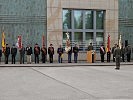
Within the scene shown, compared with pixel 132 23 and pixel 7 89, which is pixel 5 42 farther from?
pixel 7 89

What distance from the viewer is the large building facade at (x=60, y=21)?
3503 centimetres

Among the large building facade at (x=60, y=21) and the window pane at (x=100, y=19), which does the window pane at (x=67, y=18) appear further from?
the window pane at (x=100, y=19)

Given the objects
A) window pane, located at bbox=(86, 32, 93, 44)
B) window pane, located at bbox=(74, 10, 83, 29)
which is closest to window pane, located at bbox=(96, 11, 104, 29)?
window pane, located at bbox=(86, 32, 93, 44)

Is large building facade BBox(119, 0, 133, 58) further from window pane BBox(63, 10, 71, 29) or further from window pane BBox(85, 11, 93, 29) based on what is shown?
window pane BBox(63, 10, 71, 29)

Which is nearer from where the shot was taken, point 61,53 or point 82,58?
point 61,53

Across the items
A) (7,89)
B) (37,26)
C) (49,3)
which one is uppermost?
(49,3)

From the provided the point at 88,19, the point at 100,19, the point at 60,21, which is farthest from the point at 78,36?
the point at 100,19

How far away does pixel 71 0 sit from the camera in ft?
121

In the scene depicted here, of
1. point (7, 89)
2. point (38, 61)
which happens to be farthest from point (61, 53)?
point (7, 89)

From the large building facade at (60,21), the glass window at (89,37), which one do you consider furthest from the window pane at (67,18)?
the glass window at (89,37)

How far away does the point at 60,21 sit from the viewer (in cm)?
3628

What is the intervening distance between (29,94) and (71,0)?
80.7ft

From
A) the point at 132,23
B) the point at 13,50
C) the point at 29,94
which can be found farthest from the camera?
the point at 132,23

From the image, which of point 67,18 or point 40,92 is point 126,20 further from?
point 40,92
